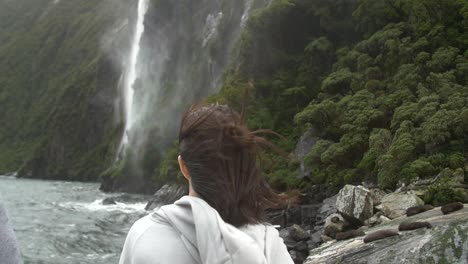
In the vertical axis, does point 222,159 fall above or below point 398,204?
above

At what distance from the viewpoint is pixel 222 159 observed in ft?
8.57

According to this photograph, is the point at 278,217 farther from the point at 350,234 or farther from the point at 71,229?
the point at 71,229

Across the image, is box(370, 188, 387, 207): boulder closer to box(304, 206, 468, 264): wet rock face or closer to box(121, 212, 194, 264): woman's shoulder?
box(304, 206, 468, 264): wet rock face

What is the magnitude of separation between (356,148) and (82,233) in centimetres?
1334

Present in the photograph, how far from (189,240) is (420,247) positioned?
10.6 metres

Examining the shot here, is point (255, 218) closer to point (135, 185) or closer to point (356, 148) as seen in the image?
point (356, 148)

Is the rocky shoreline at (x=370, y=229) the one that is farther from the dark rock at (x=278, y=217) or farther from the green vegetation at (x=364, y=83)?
the green vegetation at (x=364, y=83)

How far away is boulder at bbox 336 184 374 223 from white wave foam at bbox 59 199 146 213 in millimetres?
23298

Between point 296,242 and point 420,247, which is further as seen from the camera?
point 296,242

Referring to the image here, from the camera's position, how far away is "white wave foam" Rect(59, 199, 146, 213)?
4075 centimetres

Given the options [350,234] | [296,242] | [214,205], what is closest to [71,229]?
[296,242]

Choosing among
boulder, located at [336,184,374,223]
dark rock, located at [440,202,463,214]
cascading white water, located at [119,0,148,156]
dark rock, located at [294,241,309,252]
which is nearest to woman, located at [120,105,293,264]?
dark rock, located at [440,202,463,214]

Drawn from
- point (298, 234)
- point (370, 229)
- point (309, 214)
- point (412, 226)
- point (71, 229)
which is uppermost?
point (412, 226)

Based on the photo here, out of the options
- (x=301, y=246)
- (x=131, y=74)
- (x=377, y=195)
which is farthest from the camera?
(x=131, y=74)
